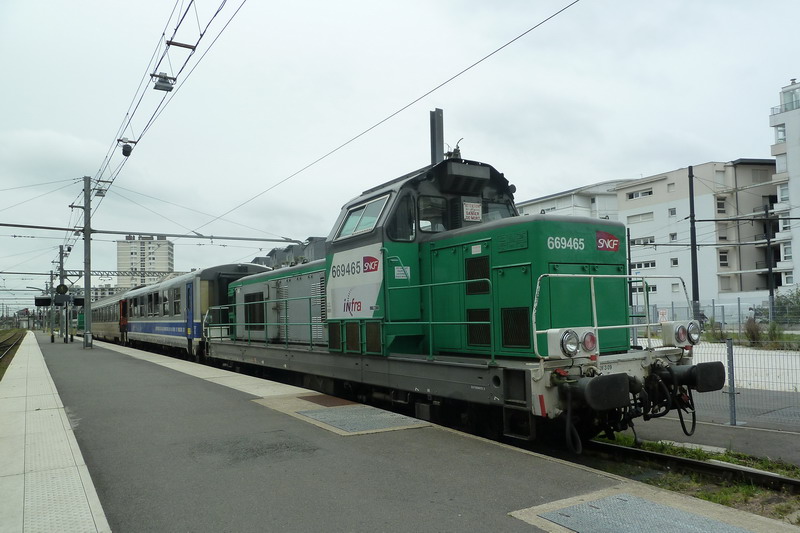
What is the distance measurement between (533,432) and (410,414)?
9.95 feet

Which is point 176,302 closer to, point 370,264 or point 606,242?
point 370,264

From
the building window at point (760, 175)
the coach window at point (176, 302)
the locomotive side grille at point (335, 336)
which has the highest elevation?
the building window at point (760, 175)

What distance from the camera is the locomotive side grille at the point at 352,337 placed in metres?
7.89

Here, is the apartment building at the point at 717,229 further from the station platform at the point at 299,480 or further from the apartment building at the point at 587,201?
the station platform at the point at 299,480

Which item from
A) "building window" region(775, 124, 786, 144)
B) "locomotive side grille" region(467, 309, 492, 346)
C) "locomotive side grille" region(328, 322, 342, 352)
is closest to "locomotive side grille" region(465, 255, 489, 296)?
"locomotive side grille" region(467, 309, 492, 346)

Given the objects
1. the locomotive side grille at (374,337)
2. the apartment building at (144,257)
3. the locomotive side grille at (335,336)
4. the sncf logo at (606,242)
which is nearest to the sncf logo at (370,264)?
the locomotive side grille at (374,337)

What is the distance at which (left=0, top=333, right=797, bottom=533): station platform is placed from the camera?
12.6ft

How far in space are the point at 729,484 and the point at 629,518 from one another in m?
2.16

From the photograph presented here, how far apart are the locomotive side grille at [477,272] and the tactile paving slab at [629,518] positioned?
3.02 meters

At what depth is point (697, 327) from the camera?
6.65m

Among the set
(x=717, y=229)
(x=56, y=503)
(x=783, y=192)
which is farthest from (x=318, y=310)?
(x=717, y=229)

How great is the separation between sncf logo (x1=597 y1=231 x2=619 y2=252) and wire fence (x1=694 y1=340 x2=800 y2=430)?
Answer: 2.67 m

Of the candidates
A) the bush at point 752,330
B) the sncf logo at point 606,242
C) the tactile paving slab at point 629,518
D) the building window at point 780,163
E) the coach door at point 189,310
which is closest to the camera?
the tactile paving slab at point 629,518

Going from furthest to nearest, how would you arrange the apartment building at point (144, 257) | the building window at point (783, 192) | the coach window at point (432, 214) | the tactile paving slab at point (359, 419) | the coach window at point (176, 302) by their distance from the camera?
the apartment building at point (144, 257)
the building window at point (783, 192)
the coach window at point (176, 302)
the coach window at point (432, 214)
the tactile paving slab at point (359, 419)
